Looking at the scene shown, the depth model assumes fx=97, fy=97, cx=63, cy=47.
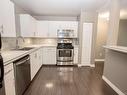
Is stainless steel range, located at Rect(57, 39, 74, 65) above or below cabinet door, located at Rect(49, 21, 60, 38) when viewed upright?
below

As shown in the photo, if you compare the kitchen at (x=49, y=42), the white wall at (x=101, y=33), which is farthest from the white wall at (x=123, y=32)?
the kitchen at (x=49, y=42)

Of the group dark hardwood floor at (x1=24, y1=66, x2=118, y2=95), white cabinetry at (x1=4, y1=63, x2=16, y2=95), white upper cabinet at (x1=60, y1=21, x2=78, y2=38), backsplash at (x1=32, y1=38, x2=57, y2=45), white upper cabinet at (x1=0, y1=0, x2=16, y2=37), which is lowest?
dark hardwood floor at (x1=24, y1=66, x2=118, y2=95)

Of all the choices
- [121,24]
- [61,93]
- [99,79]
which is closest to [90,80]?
[99,79]

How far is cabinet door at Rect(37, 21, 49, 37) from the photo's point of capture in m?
4.59

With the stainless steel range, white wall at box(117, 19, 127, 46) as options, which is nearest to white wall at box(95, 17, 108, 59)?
white wall at box(117, 19, 127, 46)

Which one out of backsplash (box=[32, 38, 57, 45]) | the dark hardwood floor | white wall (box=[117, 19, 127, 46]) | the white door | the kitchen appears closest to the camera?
the kitchen

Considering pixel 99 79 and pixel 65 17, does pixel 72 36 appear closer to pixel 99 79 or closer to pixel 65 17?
pixel 65 17

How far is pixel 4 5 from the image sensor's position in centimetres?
192

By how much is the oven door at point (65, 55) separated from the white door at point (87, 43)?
57 centimetres

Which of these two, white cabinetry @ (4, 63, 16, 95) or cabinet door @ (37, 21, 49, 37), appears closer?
white cabinetry @ (4, 63, 16, 95)

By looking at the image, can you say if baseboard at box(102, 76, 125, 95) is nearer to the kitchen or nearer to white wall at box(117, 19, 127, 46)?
the kitchen

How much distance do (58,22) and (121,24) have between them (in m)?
3.37

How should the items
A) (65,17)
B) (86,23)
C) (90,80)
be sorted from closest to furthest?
1. (90,80)
2. (86,23)
3. (65,17)

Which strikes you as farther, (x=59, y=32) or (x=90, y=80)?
(x=59, y=32)
